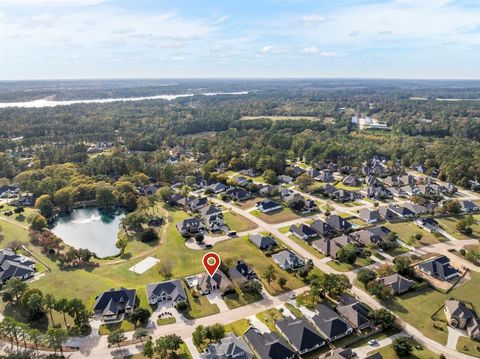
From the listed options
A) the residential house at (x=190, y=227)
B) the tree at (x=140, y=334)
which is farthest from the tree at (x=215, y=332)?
the residential house at (x=190, y=227)

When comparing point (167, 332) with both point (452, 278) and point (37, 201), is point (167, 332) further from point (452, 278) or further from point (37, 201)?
point (37, 201)

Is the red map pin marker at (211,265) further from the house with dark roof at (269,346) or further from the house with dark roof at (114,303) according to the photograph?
the house with dark roof at (269,346)

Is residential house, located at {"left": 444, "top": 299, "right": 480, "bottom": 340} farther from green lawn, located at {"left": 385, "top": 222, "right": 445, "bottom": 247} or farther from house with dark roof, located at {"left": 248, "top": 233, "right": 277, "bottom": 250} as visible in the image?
house with dark roof, located at {"left": 248, "top": 233, "right": 277, "bottom": 250}

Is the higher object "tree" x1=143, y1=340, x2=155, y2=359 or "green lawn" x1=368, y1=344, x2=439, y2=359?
"tree" x1=143, y1=340, x2=155, y2=359

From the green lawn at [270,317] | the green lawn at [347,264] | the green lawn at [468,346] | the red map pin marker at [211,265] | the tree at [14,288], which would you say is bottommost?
the green lawn at [468,346]

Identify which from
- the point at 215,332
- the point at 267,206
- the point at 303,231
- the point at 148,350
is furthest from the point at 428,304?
the point at 267,206

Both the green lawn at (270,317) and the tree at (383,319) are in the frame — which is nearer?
the tree at (383,319)

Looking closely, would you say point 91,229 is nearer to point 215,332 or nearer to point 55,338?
point 55,338

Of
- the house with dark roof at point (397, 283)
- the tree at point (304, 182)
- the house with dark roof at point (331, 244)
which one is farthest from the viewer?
the tree at point (304, 182)

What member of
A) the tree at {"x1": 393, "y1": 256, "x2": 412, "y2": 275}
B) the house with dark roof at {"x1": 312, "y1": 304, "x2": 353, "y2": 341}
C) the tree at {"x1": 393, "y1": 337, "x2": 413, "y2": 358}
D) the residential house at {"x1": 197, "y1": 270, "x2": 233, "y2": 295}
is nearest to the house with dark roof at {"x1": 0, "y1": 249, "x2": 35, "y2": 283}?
the residential house at {"x1": 197, "y1": 270, "x2": 233, "y2": 295}
